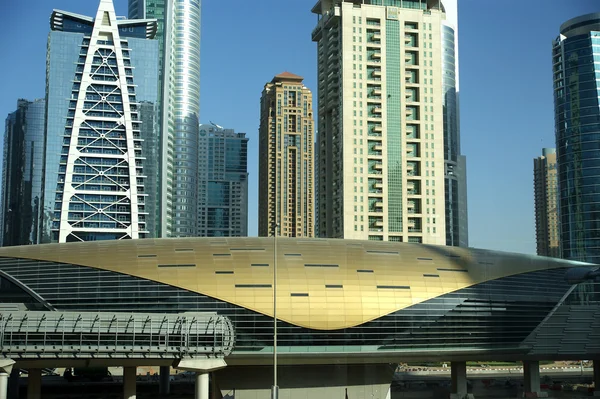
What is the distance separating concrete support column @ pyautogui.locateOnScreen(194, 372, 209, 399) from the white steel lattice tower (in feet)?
400

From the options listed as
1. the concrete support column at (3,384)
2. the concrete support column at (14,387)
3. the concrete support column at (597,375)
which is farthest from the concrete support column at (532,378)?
the concrete support column at (3,384)

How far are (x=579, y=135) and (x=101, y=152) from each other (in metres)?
107

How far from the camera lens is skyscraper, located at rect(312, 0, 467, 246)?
145000mm

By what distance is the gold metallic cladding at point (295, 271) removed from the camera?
265ft

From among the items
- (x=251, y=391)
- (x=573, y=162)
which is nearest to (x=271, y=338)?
→ (x=251, y=391)

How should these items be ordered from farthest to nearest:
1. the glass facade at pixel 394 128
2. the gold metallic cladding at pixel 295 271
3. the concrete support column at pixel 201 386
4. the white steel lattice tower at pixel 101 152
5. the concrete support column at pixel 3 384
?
the white steel lattice tower at pixel 101 152, the glass facade at pixel 394 128, the gold metallic cladding at pixel 295 271, the concrete support column at pixel 201 386, the concrete support column at pixel 3 384

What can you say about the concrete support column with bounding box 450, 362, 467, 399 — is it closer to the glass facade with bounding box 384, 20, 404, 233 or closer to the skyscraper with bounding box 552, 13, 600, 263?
the glass facade with bounding box 384, 20, 404, 233

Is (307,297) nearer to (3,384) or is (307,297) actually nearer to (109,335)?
(109,335)

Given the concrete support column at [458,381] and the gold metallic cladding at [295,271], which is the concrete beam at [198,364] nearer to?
the gold metallic cladding at [295,271]

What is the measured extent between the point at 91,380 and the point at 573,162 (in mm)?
109012

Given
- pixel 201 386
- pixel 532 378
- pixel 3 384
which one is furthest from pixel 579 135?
pixel 3 384

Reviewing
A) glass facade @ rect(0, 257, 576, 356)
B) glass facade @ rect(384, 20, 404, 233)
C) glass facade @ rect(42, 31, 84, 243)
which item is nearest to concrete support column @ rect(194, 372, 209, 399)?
glass facade @ rect(0, 257, 576, 356)

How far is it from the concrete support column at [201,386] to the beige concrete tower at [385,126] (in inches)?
3153

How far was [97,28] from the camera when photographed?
615 feet
